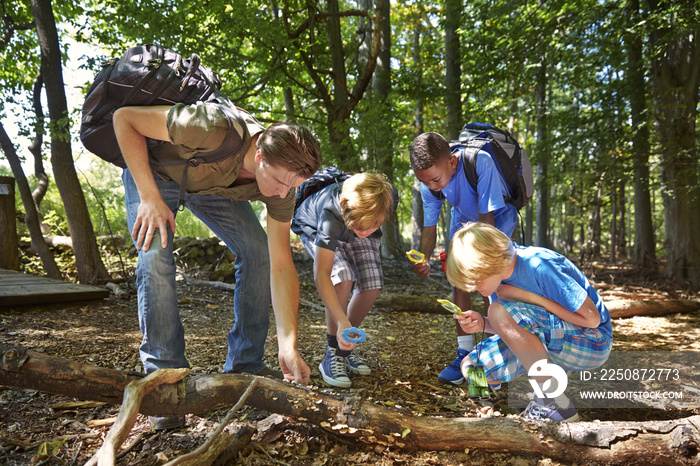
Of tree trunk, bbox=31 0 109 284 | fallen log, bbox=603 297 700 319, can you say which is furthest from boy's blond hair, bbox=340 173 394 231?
tree trunk, bbox=31 0 109 284

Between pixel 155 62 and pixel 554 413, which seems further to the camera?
pixel 554 413

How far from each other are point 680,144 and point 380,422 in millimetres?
6754

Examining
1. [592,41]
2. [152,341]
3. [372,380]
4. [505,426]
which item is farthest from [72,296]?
[592,41]

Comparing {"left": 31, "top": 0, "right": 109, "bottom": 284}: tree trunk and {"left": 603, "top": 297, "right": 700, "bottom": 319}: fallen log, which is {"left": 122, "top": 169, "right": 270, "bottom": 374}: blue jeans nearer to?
{"left": 31, "top": 0, "right": 109, "bottom": 284}: tree trunk

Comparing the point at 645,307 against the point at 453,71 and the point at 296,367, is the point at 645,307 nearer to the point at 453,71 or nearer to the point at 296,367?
the point at 296,367

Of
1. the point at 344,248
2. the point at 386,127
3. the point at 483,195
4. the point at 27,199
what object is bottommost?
the point at 344,248

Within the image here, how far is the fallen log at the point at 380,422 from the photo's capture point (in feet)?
5.19

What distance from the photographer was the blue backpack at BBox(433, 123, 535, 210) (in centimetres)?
277

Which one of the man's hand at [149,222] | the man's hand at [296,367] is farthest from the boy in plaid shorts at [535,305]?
the man's hand at [149,222]

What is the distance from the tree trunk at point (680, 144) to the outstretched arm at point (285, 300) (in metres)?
6.24

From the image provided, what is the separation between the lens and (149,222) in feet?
5.88

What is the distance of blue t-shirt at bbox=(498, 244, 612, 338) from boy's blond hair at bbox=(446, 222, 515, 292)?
0.12 meters

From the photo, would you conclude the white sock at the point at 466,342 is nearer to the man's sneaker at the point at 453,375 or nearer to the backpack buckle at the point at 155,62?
the man's sneaker at the point at 453,375

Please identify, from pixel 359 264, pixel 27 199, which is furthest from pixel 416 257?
pixel 27 199
